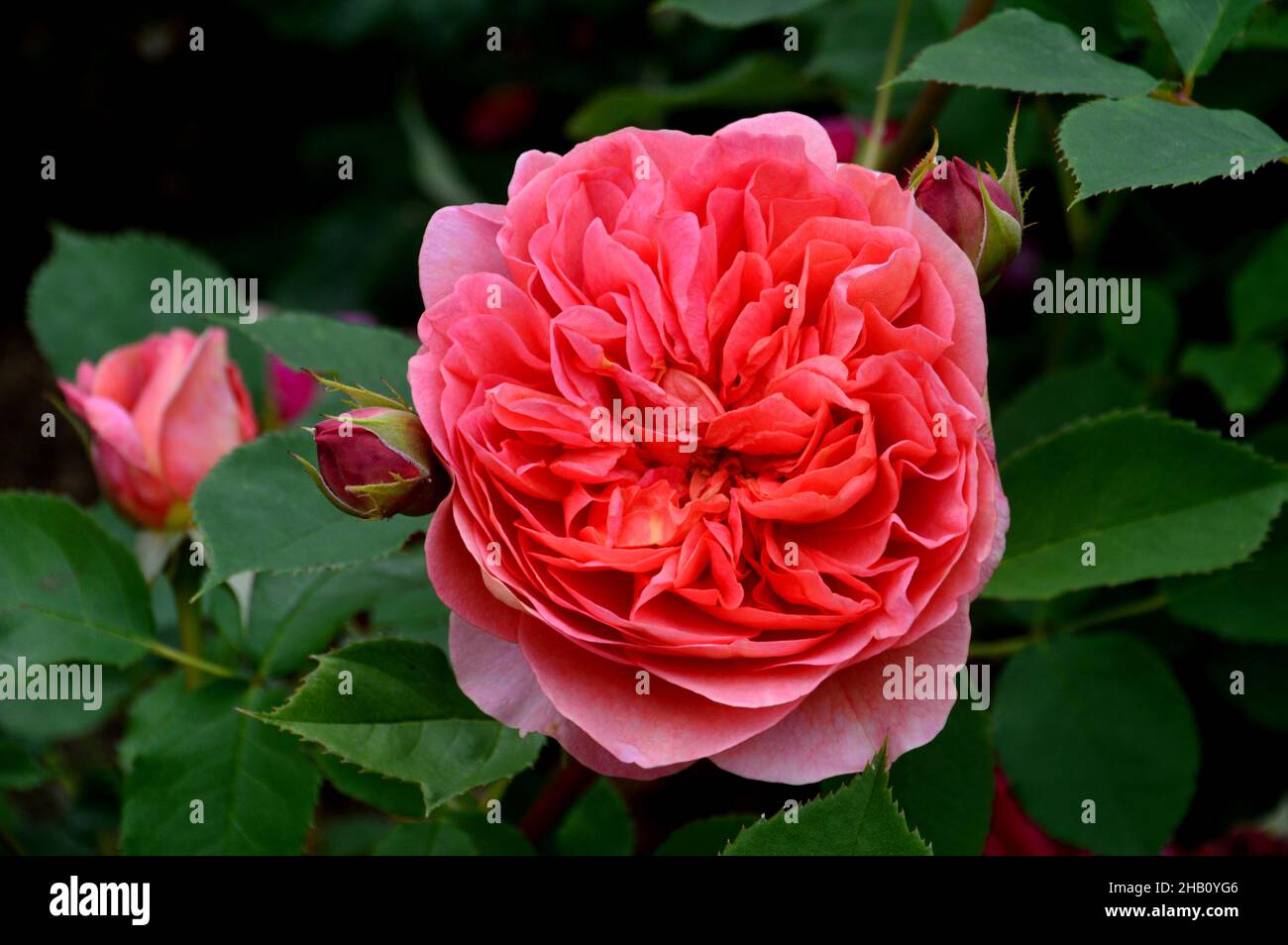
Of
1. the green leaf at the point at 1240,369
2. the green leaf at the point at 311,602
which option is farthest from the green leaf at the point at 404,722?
the green leaf at the point at 1240,369

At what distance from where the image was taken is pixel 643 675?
2.05ft

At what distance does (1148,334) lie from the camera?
3.91ft

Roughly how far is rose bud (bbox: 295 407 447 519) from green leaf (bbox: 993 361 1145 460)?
0.61 m

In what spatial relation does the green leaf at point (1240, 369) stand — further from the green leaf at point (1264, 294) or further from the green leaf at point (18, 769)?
the green leaf at point (18, 769)

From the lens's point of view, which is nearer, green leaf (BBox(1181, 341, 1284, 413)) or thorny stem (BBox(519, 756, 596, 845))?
thorny stem (BBox(519, 756, 596, 845))

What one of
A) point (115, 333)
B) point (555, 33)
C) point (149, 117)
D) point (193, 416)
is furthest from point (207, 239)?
point (193, 416)

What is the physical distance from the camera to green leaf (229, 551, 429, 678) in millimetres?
905

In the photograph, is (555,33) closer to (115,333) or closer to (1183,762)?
(115,333)

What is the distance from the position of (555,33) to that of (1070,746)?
148cm

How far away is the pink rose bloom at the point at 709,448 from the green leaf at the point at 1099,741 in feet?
1.22

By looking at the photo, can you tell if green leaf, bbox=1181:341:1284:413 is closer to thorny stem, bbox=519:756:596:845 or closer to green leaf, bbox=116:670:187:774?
thorny stem, bbox=519:756:596:845

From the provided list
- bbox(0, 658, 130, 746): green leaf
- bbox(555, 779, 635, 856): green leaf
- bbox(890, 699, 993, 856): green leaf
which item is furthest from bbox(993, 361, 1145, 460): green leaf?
bbox(0, 658, 130, 746): green leaf

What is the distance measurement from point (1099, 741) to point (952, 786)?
0.21 meters

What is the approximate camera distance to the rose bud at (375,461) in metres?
0.62
